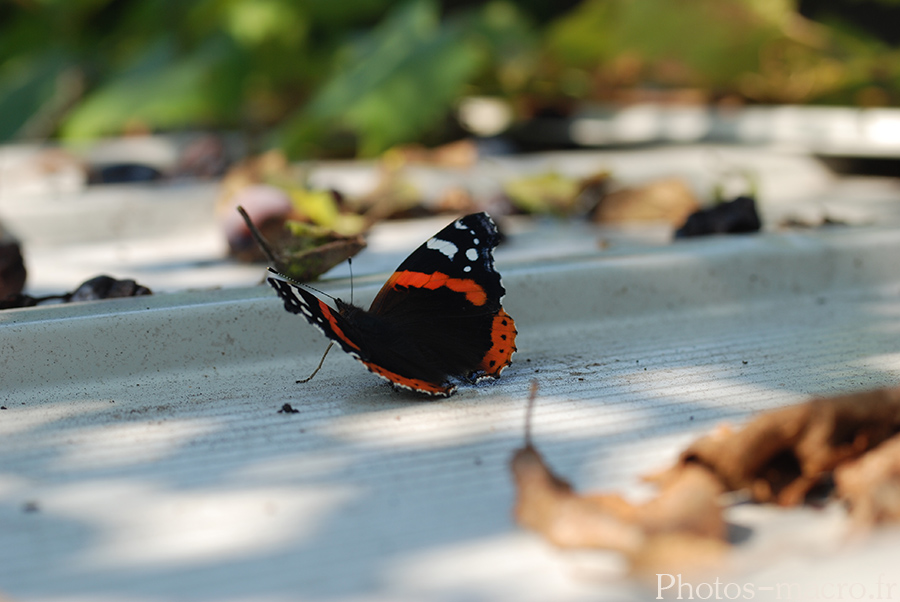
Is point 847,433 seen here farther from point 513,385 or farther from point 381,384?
point 381,384

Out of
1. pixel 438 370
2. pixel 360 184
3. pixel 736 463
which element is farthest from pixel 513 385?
pixel 360 184

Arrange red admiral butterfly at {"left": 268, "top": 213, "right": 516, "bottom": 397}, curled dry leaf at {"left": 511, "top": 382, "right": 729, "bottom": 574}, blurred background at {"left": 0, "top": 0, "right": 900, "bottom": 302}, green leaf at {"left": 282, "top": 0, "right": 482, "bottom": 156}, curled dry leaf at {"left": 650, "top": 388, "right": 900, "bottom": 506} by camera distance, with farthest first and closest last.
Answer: green leaf at {"left": 282, "top": 0, "right": 482, "bottom": 156}, blurred background at {"left": 0, "top": 0, "right": 900, "bottom": 302}, red admiral butterfly at {"left": 268, "top": 213, "right": 516, "bottom": 397}, curled dry leaf at {"left": 650, "top": 388, "right": 900, "bottom": 506}, curled dry leaf at {"left": 511, "top": 382, "right": 729, "bottom": 574}

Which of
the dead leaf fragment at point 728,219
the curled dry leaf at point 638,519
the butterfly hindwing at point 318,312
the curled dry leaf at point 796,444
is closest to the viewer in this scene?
the curled dry leaf at point 638,519

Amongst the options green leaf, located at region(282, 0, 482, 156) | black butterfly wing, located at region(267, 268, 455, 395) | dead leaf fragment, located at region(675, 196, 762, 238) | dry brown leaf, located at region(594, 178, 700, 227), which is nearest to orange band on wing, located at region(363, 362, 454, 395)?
black butterfly wing, located at region(267, 268, 455, 395)

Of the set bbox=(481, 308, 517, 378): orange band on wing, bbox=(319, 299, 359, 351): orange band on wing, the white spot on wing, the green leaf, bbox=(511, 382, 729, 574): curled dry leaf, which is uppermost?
the green leaf

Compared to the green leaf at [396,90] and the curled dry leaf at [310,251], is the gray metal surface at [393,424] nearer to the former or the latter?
the curled dry leaf at [310,251]

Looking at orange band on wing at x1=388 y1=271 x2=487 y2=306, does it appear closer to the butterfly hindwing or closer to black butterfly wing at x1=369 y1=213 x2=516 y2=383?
black butterfly wing at x1=369 y1=213 x2=516 y2=383

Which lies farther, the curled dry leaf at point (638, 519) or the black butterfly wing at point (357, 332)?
the black butterfly wing at point (357, 332)

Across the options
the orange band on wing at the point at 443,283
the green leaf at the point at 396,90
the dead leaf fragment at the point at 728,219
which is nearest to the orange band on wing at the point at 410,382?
the orange band on wing at the point at 443,283
